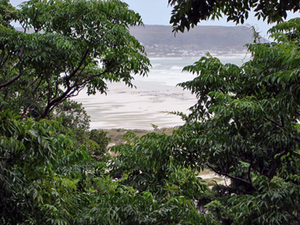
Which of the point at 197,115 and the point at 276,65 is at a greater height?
the point at 276,65

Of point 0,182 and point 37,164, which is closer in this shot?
point 0,182

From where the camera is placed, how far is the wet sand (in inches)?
884

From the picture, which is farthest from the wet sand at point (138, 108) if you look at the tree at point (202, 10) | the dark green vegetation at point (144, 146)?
the tree at point (202, 10)

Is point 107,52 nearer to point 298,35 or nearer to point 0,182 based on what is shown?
point 298,35

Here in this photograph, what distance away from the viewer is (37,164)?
272cm

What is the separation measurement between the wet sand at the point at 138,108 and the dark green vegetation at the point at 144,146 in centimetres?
1544

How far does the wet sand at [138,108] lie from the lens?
22462 millimetres

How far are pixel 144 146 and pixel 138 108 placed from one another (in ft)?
76.7

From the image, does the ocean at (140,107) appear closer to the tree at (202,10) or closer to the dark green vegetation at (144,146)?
the dark green vegetation at (144,146)

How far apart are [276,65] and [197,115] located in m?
1.46

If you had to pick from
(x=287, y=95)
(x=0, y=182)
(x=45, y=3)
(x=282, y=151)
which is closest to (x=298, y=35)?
(x=282, y=151)

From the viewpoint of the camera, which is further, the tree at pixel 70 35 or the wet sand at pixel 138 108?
the wet sand at pixel 138 108

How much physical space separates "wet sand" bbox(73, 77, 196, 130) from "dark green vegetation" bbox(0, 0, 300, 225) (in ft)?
50.6

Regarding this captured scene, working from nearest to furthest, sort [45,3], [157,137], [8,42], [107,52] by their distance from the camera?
[157,137]
[8,42]
[45,3]
[107,52]
